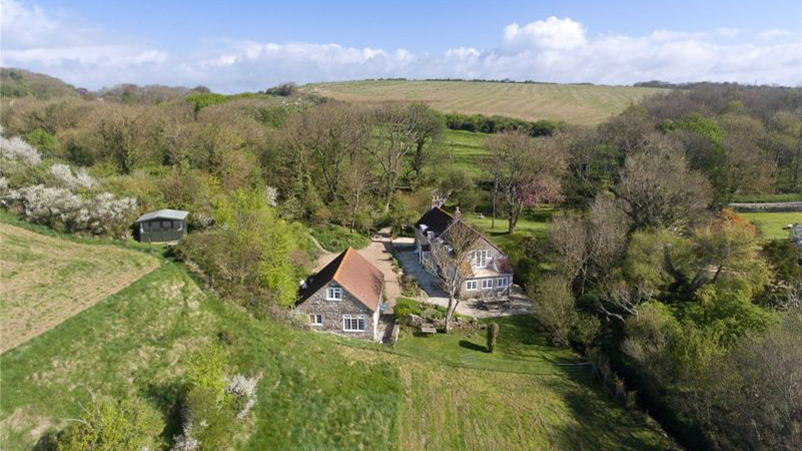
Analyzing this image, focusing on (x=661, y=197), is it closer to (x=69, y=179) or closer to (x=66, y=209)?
(x=66, y=209)

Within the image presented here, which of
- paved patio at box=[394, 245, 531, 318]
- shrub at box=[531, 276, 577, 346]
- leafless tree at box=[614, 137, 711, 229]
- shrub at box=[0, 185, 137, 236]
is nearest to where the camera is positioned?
shrub at box=[0, 185, 137, 236]

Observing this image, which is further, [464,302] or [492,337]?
[464,302]

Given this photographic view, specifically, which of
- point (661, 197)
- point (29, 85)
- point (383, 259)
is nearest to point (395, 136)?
point (383, 259)

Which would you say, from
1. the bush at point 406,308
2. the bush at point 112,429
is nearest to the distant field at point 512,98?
the bush at point 406,308

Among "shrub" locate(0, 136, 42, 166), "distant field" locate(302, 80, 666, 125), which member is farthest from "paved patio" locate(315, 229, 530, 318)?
"distant field" locate(302, 80, 666, 125)

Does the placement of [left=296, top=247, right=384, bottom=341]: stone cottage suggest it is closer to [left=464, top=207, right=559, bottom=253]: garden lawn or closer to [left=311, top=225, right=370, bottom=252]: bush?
[left=311, top=225, right=370, bottom=252]: bush

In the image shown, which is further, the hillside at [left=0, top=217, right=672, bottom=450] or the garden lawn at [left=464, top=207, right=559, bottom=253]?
the garden lawn at [left=464, top=207, right=559, bottom=253]

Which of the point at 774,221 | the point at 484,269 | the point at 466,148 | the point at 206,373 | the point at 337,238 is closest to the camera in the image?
the point at 206,373

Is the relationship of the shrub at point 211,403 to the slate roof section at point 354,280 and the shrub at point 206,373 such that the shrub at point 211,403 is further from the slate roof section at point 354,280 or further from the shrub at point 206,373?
the slate roof section at point 354,280
